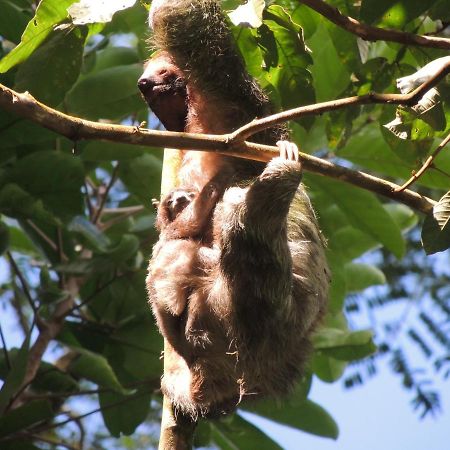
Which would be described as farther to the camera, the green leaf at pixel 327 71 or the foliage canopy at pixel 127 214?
the green leaf at pixel 327 71

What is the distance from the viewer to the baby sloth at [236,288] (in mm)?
4367

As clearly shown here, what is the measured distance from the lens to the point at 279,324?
4.62m

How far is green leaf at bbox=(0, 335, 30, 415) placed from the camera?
5.14 metres

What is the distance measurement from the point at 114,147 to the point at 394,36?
2.70 meters

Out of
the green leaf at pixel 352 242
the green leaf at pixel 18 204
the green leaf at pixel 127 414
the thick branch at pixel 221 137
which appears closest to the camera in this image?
the thick branch at pixel 221 137

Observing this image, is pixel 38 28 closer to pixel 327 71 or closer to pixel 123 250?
pixel 123 250

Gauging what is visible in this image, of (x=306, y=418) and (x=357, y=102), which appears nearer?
(x=357, y=102)

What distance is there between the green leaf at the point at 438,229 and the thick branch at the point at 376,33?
702 mm

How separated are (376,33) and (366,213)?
7.49ft

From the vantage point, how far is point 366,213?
5.91m

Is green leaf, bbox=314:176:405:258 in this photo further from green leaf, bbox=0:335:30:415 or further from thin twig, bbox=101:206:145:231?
green leaf, bbox=0:335:30:415

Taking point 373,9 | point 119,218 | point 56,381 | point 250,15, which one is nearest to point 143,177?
point 119,218

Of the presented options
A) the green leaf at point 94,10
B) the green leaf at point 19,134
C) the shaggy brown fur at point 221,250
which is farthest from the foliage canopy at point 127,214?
the green leaf at point 94,10

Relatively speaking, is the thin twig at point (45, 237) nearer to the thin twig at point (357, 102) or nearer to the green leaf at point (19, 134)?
the green leaf at point (19, 134)
